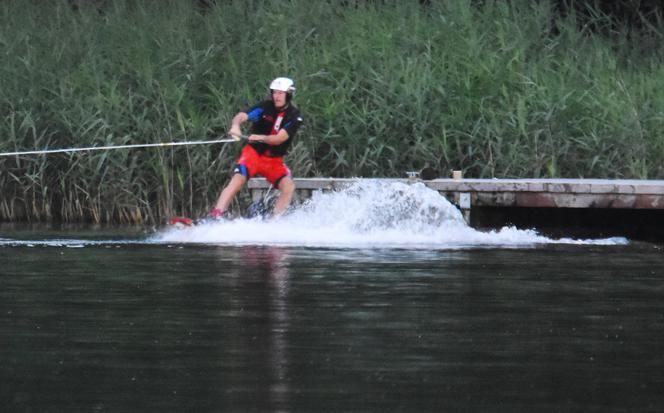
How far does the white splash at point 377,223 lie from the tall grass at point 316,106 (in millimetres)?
1788

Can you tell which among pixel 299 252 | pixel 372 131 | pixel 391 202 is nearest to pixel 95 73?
pixel 372 131

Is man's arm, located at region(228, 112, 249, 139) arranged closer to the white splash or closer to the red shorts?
the red shorts

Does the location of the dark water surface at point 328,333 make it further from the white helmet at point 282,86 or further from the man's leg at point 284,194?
the white helmet at point 282,86

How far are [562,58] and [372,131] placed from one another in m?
3.75

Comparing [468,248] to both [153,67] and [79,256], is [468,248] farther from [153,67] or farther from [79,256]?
[153,67]

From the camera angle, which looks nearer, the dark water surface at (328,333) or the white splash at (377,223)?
the dark water surface at (328,333)

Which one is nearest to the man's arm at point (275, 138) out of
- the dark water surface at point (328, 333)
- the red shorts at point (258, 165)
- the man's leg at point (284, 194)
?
the red shorts at point (258, 165)

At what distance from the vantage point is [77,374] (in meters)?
8.57

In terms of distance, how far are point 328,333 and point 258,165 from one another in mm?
8382

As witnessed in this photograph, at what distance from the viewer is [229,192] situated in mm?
18250

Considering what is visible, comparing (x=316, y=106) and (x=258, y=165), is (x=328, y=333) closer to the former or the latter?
(x=258, y=165)

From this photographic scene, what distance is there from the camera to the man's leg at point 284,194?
1845cm

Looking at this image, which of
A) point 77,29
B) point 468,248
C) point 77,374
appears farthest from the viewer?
point 77,29

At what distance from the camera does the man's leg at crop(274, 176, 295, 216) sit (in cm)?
1845
